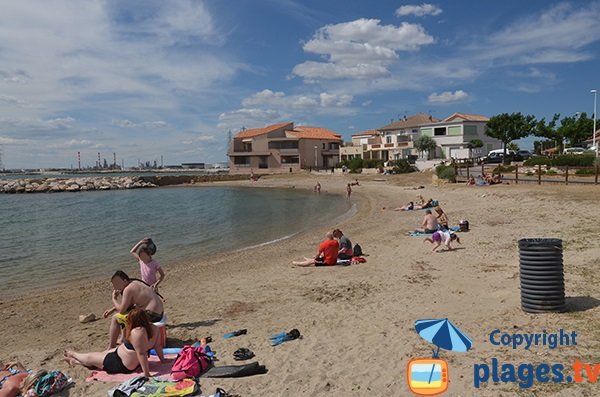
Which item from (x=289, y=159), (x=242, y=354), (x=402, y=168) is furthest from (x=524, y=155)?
(x=242, y=354)

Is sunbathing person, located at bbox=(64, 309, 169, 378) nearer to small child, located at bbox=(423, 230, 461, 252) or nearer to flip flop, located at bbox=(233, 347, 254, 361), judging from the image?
flip flop, located at bbox=(233, 347, 254, 361)

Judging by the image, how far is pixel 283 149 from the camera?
81.1m

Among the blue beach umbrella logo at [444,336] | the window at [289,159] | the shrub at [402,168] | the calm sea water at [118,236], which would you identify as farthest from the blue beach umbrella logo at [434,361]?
the window at [289,159]

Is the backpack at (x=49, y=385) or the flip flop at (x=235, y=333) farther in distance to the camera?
the flip flop at (x=235, y=333)

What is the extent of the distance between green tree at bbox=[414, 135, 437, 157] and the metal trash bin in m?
60.1

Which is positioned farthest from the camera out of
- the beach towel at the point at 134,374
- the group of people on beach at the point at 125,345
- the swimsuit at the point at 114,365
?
the swimsuit at the point at 114,365

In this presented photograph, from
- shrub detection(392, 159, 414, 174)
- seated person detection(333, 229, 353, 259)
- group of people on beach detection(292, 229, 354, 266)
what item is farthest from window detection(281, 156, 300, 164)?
group of people on beach detection(292, 229, 354, 266)

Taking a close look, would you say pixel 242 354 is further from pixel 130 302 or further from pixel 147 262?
pixel 147 262

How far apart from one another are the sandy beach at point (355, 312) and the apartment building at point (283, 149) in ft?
214

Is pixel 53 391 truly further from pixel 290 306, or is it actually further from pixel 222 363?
pixel 290 306

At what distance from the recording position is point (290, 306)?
28.5 feet

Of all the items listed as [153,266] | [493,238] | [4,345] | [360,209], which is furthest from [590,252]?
[360,209]

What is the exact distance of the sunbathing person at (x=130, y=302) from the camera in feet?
21.4

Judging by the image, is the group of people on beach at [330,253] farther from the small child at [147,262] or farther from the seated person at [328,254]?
the small child at [147,262]
